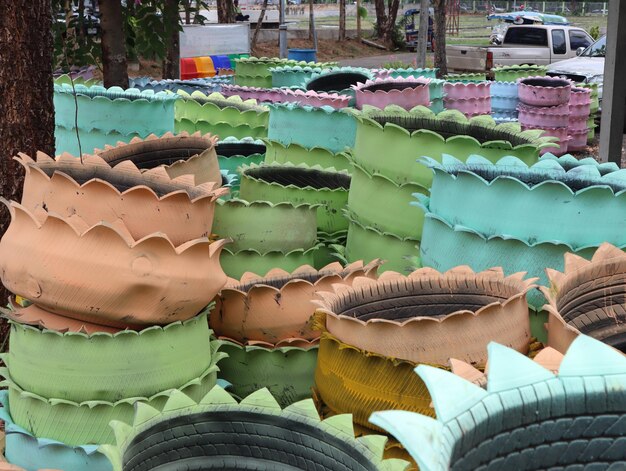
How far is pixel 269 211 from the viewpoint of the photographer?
3488mm

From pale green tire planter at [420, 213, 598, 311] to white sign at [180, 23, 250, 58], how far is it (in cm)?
1035

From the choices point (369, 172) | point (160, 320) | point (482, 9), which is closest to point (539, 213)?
point (369, 172)

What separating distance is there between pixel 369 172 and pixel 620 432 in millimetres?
2155

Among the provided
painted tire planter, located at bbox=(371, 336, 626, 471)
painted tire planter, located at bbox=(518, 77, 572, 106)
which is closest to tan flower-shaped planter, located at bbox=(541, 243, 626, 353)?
painted tire planter, located at bbox=(371, 336, 626, 471)

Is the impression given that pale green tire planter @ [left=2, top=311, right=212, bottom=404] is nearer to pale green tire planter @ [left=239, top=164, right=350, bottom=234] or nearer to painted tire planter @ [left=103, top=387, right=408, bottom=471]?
painted tire planter @ [left=103, top=387, right=408, bottom=471]

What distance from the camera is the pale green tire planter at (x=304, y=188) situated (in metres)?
3.93

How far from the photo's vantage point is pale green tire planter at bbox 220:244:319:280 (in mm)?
3480

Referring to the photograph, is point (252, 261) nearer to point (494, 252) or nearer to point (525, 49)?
point (494, 252)

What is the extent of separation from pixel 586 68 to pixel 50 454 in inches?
550

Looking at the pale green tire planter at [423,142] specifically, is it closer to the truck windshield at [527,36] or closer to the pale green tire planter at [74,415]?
the pale green tire planter at [74,415]

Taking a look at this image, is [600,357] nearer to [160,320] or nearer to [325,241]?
[160,320]

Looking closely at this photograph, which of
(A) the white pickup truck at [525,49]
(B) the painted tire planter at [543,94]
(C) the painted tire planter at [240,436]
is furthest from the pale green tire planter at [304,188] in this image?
(A) the white pickup truck at [525,49]

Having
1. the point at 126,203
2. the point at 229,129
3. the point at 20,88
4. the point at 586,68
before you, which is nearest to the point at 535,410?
the point at 126,203

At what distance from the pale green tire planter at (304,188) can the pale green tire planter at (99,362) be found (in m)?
1.36
